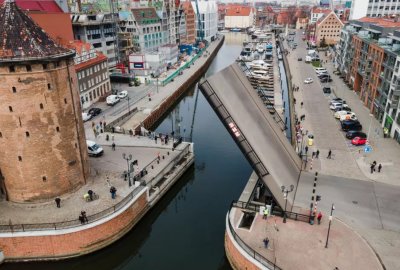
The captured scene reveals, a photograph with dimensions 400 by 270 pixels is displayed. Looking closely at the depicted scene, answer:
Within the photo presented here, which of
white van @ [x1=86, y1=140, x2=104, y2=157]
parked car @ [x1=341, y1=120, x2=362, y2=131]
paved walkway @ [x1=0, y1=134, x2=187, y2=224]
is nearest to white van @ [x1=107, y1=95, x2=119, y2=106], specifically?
paved walkway @ [x1=0, y1=134, x2=187, y2=224]

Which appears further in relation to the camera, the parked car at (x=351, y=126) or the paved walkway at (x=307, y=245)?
the parked car at (x=351, y=126)

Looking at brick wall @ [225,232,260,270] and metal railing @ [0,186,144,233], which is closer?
brick wall @ [225,232,260,270]

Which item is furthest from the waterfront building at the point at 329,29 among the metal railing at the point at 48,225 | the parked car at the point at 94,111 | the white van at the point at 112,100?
the metal railing at the point at 48,225

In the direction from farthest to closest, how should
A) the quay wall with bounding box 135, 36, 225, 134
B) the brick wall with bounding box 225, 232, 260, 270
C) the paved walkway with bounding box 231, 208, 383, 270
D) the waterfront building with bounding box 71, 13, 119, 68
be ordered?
the waterfront building with bounding box 71, 13, 119, 68
the quay wall with bounding box 135, 36, 225, 134
the brick wall with bounding box 225, 232, 260, 270
the paved walkway with bounding box 231, 208, 383, 270

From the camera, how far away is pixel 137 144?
4106cm

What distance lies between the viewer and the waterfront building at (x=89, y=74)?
5431 cm

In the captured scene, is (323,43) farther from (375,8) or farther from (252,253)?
(252,253)

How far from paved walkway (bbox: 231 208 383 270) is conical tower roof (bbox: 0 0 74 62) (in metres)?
19.4

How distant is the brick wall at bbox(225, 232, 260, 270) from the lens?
22384 millimetres

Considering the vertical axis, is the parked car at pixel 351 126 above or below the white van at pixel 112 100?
below

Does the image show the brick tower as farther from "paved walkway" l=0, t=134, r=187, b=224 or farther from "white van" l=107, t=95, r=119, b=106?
"white van" l=107, t=95, r=119, b=106

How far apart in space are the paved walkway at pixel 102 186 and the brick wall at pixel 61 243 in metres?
1.49

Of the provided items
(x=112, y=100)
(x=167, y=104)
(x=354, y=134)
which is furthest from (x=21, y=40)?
(x=354, y=134)

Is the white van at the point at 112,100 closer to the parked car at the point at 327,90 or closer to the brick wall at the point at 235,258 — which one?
the brick wall at the point at 235,258
